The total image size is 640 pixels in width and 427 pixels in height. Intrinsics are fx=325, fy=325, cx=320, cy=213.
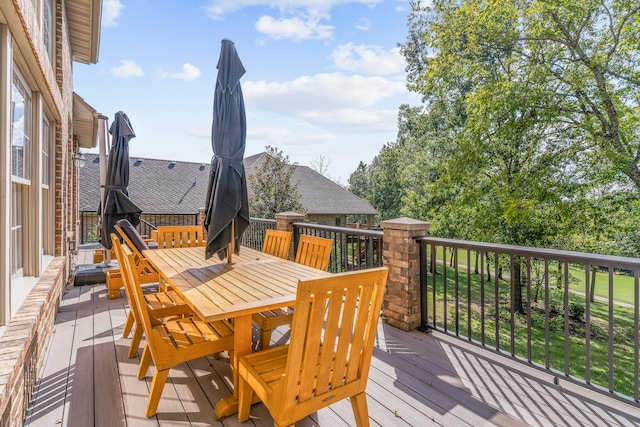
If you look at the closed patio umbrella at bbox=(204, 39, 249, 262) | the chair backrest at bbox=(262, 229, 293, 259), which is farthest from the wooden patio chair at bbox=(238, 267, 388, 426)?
the chair backrest at bbox=(262, 229, 293, 259)

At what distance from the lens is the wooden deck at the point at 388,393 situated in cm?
210

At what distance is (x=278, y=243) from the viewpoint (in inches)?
169

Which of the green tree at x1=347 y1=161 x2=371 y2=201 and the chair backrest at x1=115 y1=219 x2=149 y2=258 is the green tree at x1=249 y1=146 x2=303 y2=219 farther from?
the green tree at x1=347 y1=161 x2=371 y2=201

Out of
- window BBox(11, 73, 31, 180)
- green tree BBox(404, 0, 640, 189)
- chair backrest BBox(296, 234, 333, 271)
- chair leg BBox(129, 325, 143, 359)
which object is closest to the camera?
window BBox(11, 73, 31, 180)

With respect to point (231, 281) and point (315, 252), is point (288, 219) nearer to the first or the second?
point (315, 252)

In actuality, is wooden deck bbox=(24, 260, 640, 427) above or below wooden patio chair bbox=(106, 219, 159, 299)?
below

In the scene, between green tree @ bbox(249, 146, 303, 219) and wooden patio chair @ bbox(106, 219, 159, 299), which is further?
green tree @ bbox(249, 146, 303, 219)

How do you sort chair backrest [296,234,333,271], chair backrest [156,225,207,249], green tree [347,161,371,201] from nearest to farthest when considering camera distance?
chair backrest [296,234,333,271]
chair backrest [156,225,207,249]
green tree [347,161,371,201]

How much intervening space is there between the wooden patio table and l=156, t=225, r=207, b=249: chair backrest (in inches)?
49.4

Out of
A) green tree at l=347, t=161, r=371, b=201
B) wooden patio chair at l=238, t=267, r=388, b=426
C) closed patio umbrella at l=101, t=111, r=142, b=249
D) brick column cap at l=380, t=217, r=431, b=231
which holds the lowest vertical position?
wooden patio chair at l=238, t=267, r=388, b=426

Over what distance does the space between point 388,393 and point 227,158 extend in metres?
2.42

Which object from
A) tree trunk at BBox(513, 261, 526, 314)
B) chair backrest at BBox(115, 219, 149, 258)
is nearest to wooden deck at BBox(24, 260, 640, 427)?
chair backrest at BBox(115, 219, 149, 258)

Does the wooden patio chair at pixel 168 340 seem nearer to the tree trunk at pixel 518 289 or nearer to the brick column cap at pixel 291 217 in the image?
the brick column cap at pixel 291 217

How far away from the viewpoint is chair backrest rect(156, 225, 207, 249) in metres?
4.96
